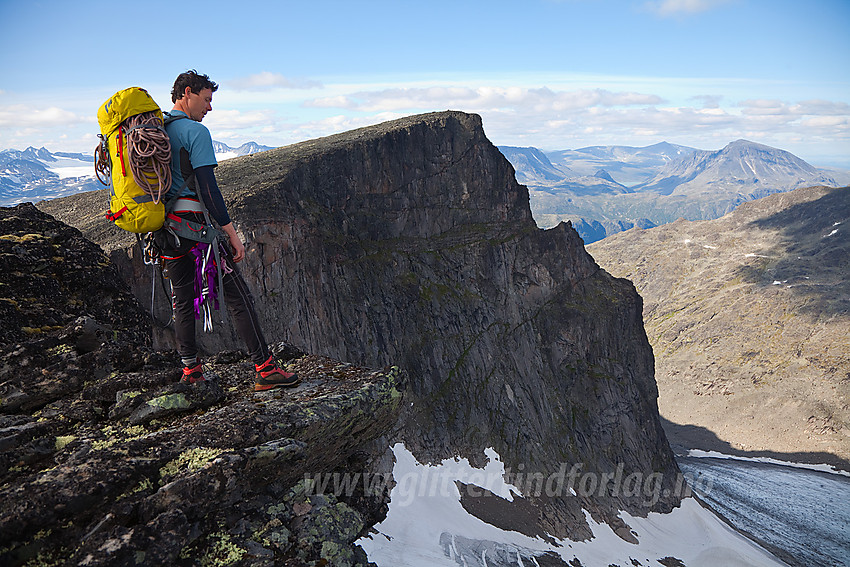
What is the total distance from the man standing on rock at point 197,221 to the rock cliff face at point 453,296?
43.7 metres

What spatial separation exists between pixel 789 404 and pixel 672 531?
4607 inches

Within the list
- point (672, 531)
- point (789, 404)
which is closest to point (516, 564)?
point (672, 531)

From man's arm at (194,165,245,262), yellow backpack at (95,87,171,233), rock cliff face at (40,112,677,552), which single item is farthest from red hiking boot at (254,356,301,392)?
rock cliff face at (40,112,677,552)

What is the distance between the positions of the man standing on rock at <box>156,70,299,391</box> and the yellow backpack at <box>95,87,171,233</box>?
0.32 m

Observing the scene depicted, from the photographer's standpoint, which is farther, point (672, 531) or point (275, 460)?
point (672, 531)

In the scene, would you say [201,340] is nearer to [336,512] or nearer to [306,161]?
[306,161]

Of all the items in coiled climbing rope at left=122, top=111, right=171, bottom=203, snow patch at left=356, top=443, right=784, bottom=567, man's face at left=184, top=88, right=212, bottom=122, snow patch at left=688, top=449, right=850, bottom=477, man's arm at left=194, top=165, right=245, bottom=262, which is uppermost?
man's face at left=184, top=88, right=212, bottom=122

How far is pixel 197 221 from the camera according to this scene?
9.69 metres

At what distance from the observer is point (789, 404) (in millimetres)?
168250

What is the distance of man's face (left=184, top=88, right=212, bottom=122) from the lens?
31.3 ft

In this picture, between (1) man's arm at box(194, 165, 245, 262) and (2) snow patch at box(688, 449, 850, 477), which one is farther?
(2) snow patch at box(688, 449, 850, 477)

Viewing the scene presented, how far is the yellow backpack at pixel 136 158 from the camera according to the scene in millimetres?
8805

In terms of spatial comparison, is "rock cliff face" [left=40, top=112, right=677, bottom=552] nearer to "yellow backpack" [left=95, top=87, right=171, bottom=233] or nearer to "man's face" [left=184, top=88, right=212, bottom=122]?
"man's face" [left=184, top=88, right=212, bottom=122]

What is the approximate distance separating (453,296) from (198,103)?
232ft
